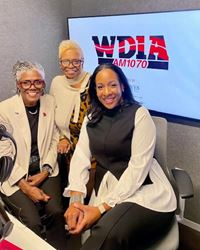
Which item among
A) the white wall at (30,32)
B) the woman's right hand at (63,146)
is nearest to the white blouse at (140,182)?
the woman's right hand at (63,146)

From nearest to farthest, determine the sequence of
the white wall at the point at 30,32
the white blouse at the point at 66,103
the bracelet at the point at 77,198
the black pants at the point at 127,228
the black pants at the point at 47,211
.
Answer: the black pants at the point at 127,228
the bracelet at the point at 77,198
the black pants at the point at 47,211
the white blouse at the point at 66,103
the white wall at the point at 30,32

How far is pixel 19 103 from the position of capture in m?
1.97

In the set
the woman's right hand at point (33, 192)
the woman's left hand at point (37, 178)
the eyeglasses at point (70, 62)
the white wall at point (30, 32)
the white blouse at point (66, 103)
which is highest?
the white wall at point (30, 32)

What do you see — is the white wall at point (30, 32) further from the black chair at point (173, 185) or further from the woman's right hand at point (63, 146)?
the black chair at point (173, 185)

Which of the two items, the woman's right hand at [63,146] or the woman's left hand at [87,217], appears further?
the woman's right hand at [63,146]

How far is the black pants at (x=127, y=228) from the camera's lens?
4.62 ft

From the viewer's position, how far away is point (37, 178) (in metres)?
1.96

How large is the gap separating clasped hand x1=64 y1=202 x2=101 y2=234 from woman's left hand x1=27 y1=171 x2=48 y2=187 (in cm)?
43

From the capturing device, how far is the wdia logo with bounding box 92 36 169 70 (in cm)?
201

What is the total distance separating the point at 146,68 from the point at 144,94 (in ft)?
0.57

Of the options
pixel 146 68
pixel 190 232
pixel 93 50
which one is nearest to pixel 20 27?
pixel 93 50

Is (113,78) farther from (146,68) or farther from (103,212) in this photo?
(103,212)

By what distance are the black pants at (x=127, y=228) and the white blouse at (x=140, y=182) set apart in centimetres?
5

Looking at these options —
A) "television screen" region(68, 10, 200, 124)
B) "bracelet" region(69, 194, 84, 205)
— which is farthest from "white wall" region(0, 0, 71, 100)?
"bracelet" region(69, 194, 84, 205)
